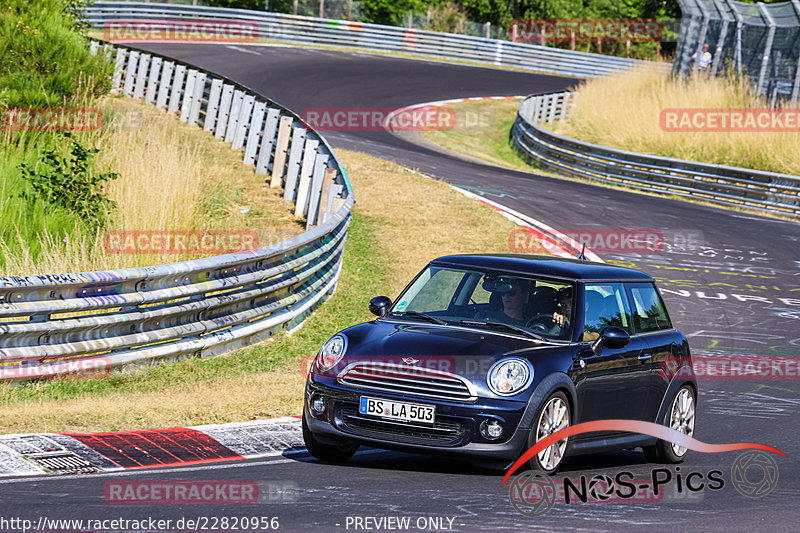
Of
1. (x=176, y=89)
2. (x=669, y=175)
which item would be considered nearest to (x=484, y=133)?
(x=669, y=175)

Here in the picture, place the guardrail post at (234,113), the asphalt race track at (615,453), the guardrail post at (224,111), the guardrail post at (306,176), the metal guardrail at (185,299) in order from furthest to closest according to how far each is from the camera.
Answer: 1. the guardrail post at (224,111)
2. the guardrail post at (234,113)
3. the guardrail post at (306,176)
4. the metal guardrail at (185,299)
5. the asphalt race track at (615,453)

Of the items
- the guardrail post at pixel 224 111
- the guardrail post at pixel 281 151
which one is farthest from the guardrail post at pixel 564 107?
the guardrail post at pixel 281 151

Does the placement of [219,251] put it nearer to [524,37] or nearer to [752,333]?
[752,333]

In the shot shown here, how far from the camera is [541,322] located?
8125mm

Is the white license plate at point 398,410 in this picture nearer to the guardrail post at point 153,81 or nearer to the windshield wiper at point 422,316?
A: the windshield wiper at point 422,316

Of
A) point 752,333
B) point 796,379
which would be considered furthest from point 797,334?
point 796,379

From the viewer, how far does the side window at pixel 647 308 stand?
8.92 meters

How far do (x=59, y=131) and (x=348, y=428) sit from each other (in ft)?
41.6

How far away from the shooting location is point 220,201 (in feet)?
59.4

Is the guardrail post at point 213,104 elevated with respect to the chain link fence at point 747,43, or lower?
lower

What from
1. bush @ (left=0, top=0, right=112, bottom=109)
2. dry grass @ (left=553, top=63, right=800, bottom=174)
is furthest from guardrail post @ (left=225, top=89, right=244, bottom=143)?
dry grass @ (left=553, top=63, right=800, bottom=174)

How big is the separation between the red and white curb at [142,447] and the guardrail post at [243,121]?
1373cm

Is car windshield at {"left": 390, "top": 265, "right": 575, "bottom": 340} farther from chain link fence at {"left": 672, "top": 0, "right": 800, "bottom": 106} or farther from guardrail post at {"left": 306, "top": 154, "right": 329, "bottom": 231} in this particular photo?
chain link fence at {"left": 672, "top": 0, "right": 800, "bottom": 106}

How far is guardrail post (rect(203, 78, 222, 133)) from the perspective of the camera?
23.4 meters
